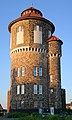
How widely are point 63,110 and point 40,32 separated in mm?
15731

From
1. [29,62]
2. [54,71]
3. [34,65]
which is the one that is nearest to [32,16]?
[29,62]

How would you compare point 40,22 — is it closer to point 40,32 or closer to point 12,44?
point 40,32

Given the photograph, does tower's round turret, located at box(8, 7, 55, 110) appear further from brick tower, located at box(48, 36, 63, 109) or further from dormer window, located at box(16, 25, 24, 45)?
brick tower, located at box(48, 36, 63, 109)

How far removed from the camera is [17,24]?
50.3 metres

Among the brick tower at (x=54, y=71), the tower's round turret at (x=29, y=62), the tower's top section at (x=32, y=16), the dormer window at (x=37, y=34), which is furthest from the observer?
the tower's top section at (x=32, y=16)

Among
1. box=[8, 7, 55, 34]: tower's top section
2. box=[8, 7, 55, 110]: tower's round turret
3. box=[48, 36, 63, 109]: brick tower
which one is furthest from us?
box=[8, 7, 55, 34]: tower's top section

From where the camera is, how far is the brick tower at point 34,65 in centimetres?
4612

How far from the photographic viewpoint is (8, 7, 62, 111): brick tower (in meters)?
46.1

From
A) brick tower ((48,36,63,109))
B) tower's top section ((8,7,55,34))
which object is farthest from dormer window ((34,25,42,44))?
brick tower ((48,36,63,109))

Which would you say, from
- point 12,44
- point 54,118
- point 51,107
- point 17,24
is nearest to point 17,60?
point 12,44

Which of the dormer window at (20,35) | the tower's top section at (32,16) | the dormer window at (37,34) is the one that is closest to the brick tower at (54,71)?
the dormer window at (37,34)

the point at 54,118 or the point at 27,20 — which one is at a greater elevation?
the point at 27,20

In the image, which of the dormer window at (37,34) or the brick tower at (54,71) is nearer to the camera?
the brick tower at (54,71)

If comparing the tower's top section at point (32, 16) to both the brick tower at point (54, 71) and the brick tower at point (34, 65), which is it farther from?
the brick tower at point (54, 71)
